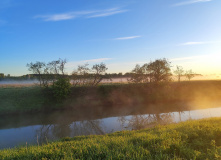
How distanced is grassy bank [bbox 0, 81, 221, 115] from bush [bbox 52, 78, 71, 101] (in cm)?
122

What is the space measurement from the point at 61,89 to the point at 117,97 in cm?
1279

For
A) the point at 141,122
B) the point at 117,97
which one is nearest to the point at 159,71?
the point at 117,97

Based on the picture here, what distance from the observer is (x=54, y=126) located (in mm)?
19859

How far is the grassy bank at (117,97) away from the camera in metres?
28.8

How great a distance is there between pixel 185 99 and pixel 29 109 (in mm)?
34291

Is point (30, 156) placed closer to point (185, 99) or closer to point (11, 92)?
point (11, 92)

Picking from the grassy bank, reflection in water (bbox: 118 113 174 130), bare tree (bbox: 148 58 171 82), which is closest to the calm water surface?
reflection in water (bbox: 118 113 174 130)

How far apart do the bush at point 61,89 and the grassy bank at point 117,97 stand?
A: 1225 mm

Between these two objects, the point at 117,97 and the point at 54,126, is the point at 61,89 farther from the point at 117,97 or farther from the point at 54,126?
the point at 117,97

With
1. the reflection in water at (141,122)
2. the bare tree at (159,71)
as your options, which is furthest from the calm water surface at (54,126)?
the bare tree at (159,71)

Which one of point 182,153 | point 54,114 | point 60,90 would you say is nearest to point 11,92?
point 60,90

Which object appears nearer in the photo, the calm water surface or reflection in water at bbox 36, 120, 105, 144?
the calm water surface

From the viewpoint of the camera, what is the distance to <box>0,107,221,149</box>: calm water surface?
1553 cm

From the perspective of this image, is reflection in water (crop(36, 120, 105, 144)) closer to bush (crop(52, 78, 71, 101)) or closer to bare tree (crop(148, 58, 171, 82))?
bush (crop(52, 78, 71, 101))
